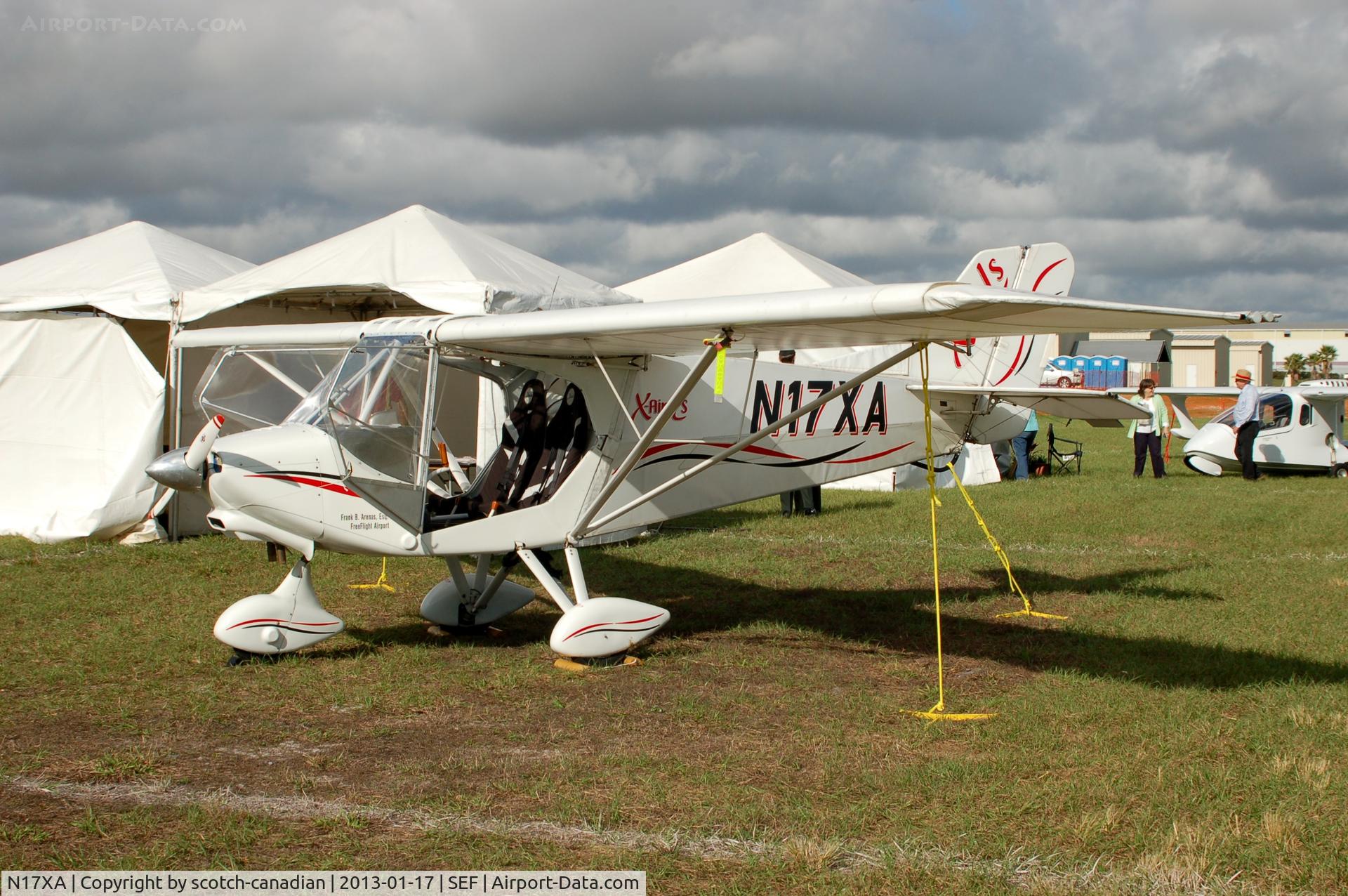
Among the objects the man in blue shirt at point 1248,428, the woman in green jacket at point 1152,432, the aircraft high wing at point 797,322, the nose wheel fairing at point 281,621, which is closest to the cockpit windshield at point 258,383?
the aircraft high wing at point 797,322

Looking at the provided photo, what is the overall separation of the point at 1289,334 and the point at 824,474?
468 feet

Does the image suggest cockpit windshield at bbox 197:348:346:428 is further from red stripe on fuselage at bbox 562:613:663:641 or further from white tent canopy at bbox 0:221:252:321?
white tent canopy at bbox 0:221:252:321

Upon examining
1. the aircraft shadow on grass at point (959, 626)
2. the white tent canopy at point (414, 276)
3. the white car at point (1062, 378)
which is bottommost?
the aircraft shadow on grass at point (959, 626)

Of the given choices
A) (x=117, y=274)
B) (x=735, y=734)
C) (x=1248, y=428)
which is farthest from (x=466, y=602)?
(x=1248, y=428)

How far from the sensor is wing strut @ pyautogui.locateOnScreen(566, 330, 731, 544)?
6.25 m

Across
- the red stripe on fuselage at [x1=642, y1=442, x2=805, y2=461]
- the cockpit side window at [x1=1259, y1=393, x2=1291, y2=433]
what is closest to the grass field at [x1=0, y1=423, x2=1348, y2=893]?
the red stripe on fuselage at [x1=642, y1=442, x2=805, y2=461]

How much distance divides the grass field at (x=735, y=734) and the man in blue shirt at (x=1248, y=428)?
9.04 m

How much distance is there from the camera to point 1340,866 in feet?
12.9

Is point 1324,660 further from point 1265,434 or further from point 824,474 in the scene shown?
point 1265,434

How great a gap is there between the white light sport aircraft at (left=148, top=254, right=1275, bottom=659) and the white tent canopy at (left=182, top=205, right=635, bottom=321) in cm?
311

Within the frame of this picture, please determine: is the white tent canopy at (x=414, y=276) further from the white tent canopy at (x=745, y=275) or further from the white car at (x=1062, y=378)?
the white car at (x=1062, y=378)

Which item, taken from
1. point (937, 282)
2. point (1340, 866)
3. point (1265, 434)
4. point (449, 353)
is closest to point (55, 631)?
point (449, 353)

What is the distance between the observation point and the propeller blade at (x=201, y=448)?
652 cm

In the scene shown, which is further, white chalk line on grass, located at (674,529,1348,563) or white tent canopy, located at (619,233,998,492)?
white tent canopy, located at (619,233,998,492)
